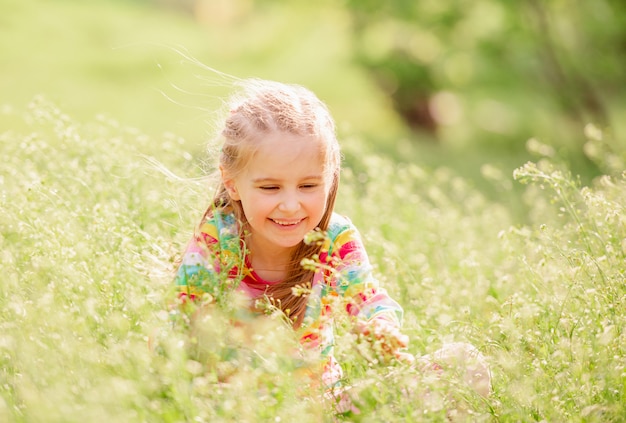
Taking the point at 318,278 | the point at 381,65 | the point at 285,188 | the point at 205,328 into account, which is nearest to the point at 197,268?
the point at 285,188

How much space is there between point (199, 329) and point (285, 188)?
2.59 ft

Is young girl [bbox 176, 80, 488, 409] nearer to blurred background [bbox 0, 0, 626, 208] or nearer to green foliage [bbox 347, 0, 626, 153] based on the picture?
blurred background [bbox 0, 0, 626, 208]

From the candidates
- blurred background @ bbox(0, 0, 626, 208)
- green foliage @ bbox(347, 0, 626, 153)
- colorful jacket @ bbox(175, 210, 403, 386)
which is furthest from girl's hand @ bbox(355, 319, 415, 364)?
green foliage @ bbox(347, 0, 626, 153)

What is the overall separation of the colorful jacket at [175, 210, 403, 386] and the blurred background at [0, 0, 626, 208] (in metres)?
0.68

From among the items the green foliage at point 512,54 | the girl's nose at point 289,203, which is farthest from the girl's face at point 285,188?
the green foliage at point 512,54

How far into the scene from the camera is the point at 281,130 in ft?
11.1

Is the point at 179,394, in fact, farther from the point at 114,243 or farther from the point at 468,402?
the point at 114,243

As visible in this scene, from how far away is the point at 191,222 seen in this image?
12.8ft

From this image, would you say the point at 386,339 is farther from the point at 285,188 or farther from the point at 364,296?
the point at 285,188

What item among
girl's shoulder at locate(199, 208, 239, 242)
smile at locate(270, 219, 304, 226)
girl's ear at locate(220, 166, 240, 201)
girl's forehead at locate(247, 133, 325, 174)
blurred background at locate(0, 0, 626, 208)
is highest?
girl's forehead at locate(247, 133, 325, 174)

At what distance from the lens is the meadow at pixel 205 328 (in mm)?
2535

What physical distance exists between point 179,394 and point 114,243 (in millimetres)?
1206

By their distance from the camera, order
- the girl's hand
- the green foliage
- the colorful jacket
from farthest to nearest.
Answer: the green foliage < the colorful jacket < the girl's hand

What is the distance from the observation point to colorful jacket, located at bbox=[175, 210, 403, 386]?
309 centimetres
